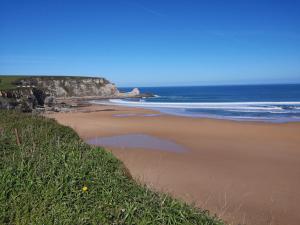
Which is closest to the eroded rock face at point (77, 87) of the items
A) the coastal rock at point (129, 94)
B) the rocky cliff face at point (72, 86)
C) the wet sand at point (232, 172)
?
the rocky cliff face at point (72, 86)

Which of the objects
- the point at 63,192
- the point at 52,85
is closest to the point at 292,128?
the point at 63,192

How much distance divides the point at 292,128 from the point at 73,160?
18522mm

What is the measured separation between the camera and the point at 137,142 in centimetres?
1516

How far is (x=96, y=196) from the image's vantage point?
3906mm

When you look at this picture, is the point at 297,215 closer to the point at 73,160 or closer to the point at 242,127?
the point at 73,160

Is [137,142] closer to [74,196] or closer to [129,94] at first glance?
[74,196]

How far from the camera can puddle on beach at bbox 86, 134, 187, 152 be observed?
545 inches

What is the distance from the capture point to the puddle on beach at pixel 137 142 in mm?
13844

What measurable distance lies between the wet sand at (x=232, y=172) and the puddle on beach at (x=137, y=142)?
1.63 feet

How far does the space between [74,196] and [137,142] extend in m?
11.3

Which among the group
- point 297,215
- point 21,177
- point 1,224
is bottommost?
point 297,215

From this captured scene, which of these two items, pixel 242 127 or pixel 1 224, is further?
pixel 242 127

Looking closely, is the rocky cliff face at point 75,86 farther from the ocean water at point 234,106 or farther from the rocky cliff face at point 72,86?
the ocean water at point 234,106

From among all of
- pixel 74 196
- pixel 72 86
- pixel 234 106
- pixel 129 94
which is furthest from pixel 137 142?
pixel 129 94
